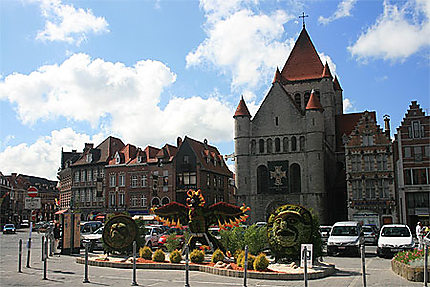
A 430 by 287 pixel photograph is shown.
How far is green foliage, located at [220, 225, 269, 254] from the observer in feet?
65.1

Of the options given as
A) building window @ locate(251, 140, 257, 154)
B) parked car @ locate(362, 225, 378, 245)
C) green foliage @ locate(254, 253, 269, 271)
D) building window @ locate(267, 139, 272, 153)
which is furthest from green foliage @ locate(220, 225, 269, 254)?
building window @ locate(251, 140, 257, 154)

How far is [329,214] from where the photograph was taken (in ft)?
180

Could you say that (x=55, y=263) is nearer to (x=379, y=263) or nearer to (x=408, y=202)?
(x=379, y=263)

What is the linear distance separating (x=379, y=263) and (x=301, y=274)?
675 centimetres

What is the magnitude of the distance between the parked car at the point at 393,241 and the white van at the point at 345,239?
1.13 metres

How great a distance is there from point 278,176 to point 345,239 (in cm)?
2976

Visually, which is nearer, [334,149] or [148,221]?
[148,221]

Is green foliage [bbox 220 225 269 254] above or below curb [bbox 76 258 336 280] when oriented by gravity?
above

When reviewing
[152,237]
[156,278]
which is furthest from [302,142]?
[156,278]

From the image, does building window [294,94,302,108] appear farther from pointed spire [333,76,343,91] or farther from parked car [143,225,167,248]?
parked car [143,225,167,248]

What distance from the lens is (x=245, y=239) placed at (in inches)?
780

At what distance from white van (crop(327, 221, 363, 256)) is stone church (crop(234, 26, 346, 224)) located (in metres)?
25.8

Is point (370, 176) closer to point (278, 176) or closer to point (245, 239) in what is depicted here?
point (278, 176)

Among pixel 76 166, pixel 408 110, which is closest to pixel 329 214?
pixel 408 110
